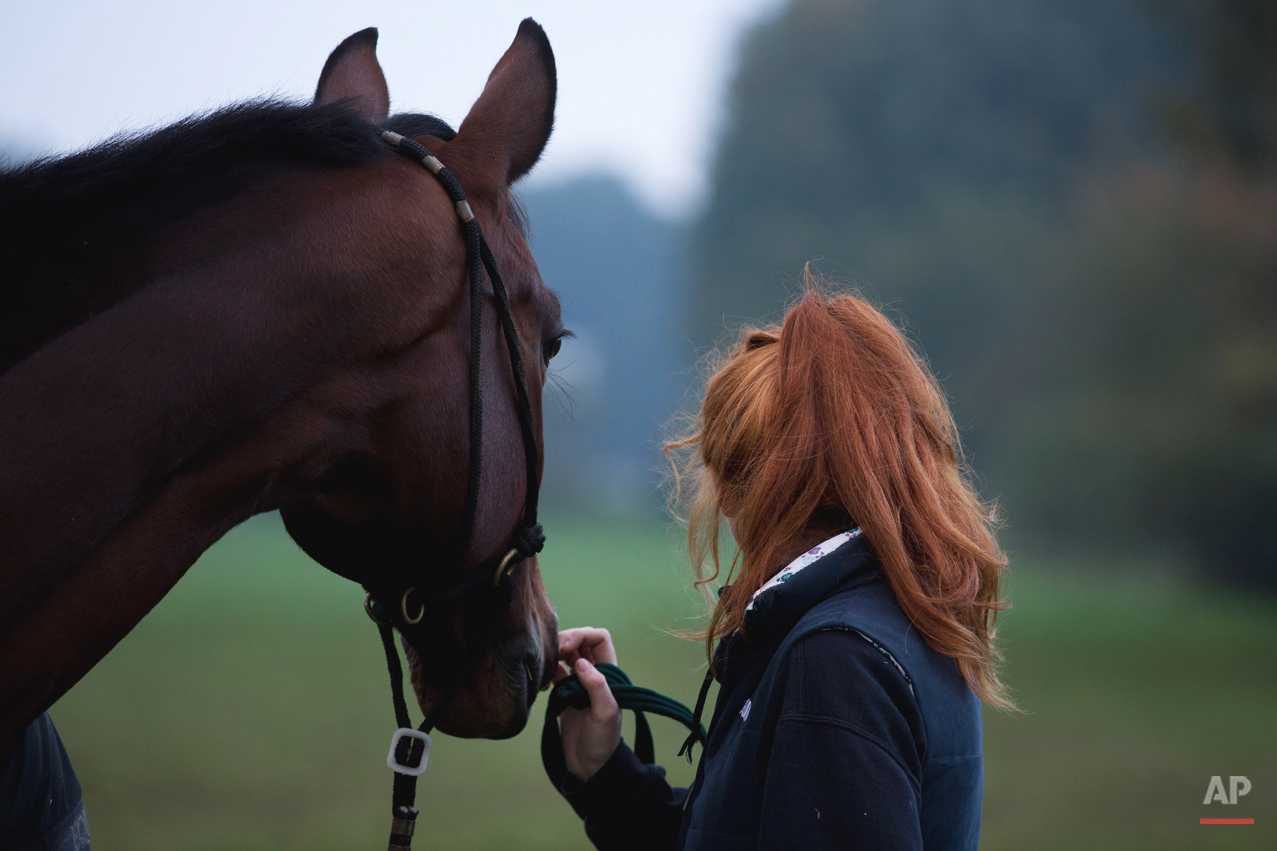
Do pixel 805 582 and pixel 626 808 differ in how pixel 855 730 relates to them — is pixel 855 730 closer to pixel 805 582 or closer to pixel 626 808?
pixel 805 582

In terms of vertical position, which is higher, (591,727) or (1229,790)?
(1229,790)

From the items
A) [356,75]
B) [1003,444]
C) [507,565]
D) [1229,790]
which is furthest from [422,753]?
[1003,444]

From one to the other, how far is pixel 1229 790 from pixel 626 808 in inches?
277

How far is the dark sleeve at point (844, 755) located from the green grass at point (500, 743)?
138 centimetres

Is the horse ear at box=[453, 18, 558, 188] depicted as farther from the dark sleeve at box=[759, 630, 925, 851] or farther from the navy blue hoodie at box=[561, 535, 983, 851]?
the dark sleeve at box=[759, 630, 925, 851]

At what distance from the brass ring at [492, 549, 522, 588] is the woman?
1.28 feet

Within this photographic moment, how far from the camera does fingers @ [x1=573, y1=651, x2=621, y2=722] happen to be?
7.36ft

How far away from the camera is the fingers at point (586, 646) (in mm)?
2402

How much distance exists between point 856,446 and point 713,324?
28725 millimetres

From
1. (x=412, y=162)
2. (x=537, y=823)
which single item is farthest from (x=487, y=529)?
(x=537, y=823)

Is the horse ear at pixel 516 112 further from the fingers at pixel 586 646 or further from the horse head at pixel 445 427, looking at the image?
the fingers at pixel 586 646

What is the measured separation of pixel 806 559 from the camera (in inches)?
62.6

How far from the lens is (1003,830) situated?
6.44 metres

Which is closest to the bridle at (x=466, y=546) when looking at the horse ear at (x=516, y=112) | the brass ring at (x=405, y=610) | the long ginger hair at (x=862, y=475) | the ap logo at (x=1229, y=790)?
the brass ring at (x=405, y=610)
